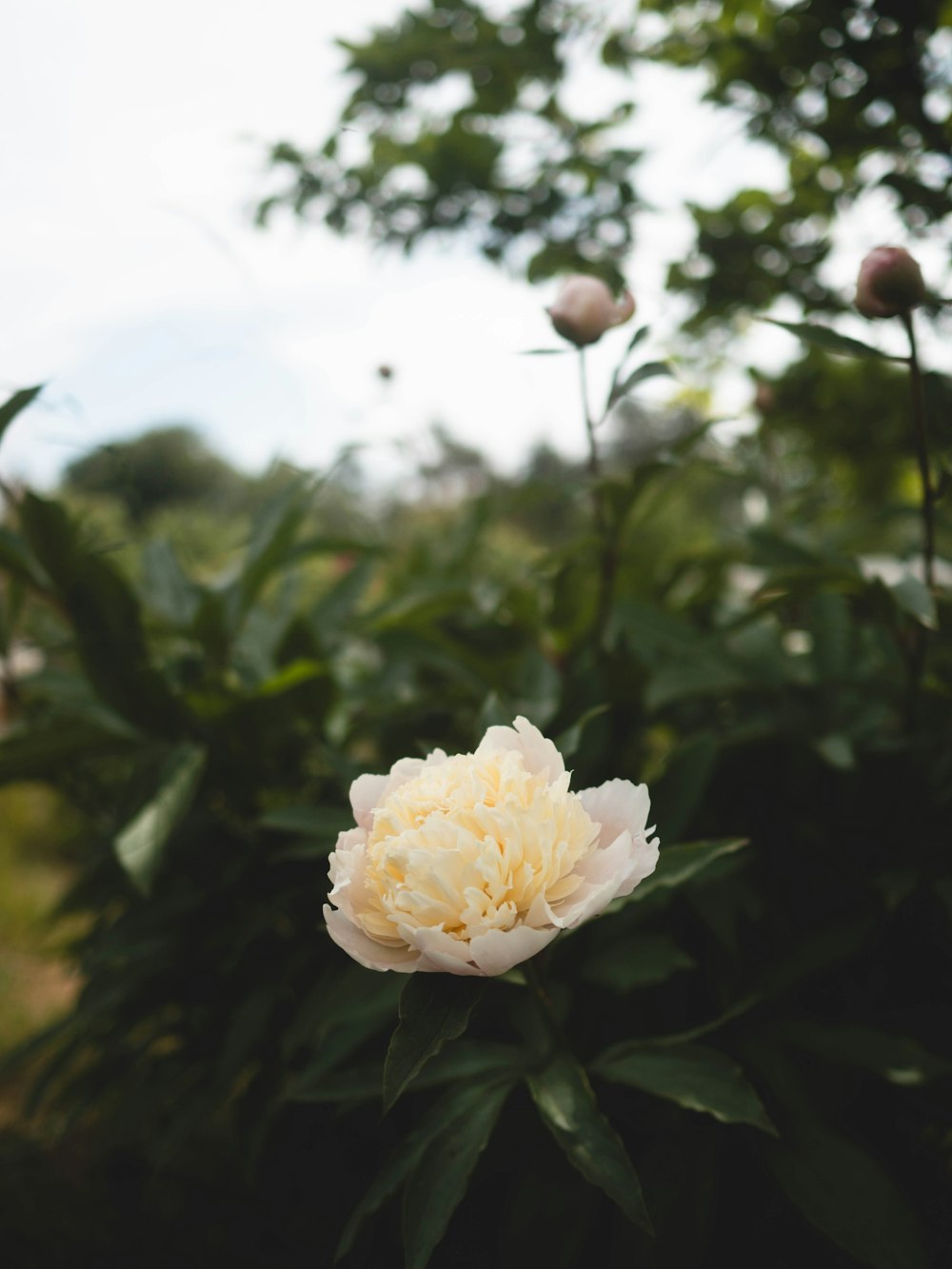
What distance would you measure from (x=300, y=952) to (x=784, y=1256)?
732mm

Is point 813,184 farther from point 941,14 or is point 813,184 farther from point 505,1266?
point 505,1266

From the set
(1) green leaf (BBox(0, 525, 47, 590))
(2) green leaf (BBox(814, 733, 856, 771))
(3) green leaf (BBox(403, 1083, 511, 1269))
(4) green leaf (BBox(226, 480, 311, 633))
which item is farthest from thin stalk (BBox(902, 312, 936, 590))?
(1) green leaf (BBox(0, 525, 47, 590))

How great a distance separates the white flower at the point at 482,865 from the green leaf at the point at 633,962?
418mm

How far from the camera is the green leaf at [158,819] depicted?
1.09m

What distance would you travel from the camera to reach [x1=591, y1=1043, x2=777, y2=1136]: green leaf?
81 cm

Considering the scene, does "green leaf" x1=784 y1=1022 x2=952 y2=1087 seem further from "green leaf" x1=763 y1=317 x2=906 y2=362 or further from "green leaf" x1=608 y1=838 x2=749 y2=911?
"green leaf" x1=763 y1=317 x2=906 y2=362

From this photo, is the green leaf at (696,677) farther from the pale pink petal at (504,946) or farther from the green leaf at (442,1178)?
the pale pink petal at (504,946)

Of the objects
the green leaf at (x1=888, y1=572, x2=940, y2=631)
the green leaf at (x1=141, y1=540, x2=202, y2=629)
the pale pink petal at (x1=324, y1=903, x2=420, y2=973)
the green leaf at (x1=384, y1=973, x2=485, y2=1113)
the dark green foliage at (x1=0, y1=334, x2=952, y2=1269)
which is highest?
the pale pink petal at (x1=324, y1=903, x2=420, y2=973)

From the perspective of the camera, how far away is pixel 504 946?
1.86ft

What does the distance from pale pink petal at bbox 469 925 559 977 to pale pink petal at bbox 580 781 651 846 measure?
0.11m

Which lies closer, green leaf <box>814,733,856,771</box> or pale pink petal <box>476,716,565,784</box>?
pale pink petal <box>476,716,565,784</box>

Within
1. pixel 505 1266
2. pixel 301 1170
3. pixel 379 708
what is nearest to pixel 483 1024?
pixel 505 1266

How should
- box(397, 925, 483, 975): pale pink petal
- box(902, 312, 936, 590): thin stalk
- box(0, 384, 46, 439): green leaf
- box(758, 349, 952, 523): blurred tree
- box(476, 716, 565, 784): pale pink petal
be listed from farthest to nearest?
box(758, 349, 952, 523): blurred tree, box(0, 384, 46, 439): green leaf, box(902, 312, 936, 590): thin stalk, box(476, 716, 565, 784): pale pink petal, box(397, 925, 483, 975): pale pink petal

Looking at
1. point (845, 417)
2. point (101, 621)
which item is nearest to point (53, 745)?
point (101, 621)
